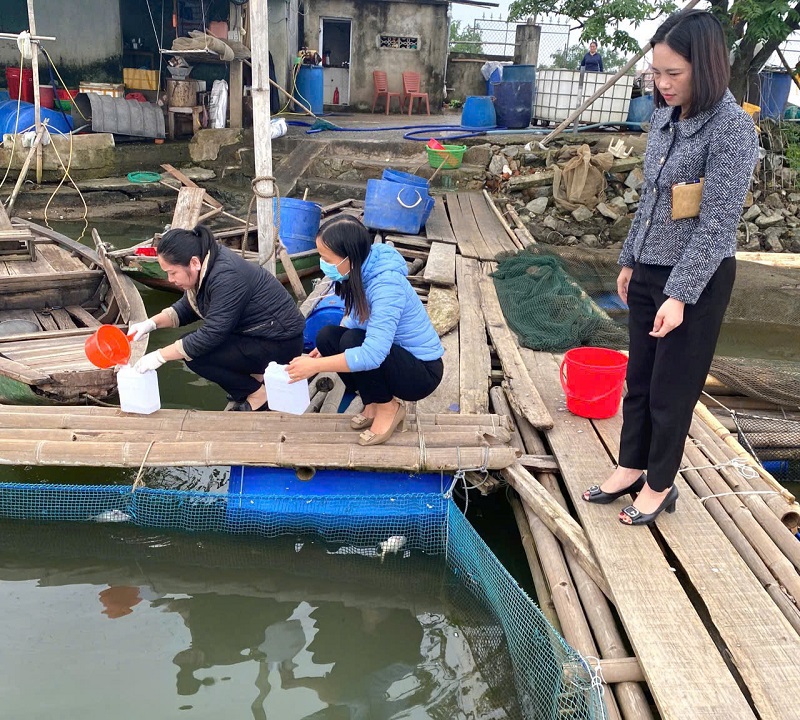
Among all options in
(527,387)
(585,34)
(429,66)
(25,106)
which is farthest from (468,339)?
(429,66)

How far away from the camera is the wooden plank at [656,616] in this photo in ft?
7.66

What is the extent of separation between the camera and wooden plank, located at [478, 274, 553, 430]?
4.14 m

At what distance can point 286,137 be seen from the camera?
1334 cm

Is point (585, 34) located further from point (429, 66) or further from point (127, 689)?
point (127, 689)

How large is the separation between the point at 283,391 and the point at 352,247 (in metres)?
1.02

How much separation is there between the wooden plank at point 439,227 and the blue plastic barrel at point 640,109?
480cm

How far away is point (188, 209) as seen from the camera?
7.73 meters

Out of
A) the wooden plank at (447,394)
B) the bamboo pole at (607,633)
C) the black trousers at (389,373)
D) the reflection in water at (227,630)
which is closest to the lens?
the bamboo pole at (607,633)

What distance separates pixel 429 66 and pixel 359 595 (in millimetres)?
16910

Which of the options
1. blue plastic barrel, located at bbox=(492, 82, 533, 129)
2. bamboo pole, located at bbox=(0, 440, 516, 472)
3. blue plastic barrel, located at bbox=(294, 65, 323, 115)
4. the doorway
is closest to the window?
the doorway

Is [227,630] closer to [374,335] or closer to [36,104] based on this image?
[374,335]

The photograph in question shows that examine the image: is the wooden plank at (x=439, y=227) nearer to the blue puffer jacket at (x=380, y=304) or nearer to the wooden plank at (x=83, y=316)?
the wooden plank at (x=83, y=316)

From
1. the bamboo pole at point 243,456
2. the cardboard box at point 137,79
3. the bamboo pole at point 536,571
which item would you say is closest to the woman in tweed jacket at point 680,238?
the bamboo pole at point 536,571

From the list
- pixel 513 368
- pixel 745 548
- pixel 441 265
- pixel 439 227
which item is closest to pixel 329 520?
pixel 513 368
